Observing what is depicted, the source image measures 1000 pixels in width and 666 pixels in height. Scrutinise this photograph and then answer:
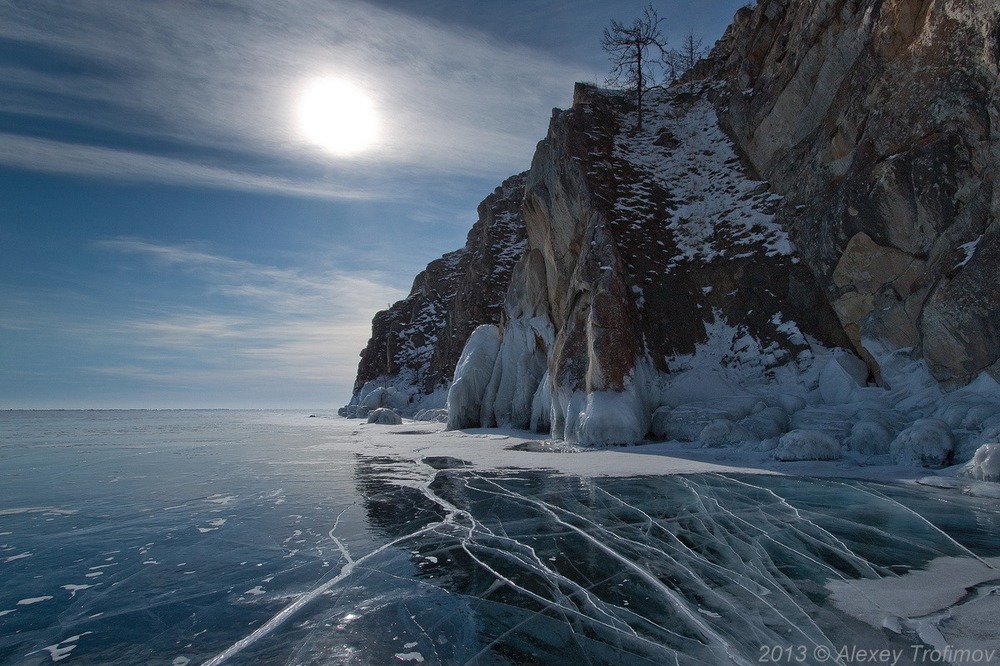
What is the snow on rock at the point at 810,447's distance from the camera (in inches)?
470

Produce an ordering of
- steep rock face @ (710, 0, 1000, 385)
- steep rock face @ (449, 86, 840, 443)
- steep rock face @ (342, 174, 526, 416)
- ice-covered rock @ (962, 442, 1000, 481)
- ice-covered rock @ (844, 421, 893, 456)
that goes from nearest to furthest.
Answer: ice-covered rock @ (962, 442, 1000, 481), ice-covered rock @ (844, 421, 893, 456), steep rock face @ (710, 0, 1000, 385), steep rock face @ (449, 86, 840, 443), steep rock face @ (342, 174, 526, 416)

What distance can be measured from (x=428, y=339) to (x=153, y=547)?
227 ft

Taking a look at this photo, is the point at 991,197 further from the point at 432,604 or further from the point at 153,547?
the point at 153,547

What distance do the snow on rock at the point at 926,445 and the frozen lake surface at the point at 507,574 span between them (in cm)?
151

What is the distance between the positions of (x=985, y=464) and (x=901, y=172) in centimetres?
912

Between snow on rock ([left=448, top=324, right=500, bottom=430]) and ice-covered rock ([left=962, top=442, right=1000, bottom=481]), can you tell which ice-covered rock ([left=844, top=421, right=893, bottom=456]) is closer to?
ice-covered rock ([left=962, top=442, right=1000, bottom=481])

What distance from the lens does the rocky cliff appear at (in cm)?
1266

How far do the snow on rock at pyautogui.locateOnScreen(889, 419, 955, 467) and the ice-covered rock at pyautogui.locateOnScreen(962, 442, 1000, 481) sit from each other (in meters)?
1.18

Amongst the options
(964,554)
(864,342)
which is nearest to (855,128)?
(864,342)

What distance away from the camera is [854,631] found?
376cm

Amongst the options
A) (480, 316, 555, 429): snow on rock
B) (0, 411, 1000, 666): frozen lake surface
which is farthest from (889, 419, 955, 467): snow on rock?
(480, 316, 555, 429): snow on rock

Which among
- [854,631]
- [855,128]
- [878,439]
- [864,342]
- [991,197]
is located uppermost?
[855,128]

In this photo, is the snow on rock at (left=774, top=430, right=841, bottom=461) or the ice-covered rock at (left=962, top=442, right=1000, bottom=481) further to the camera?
the snow on rock at (left=774, top=430, right=841, bottom=461)

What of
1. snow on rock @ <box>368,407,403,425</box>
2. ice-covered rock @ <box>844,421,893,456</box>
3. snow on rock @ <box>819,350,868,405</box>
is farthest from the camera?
snow on rock @ <box>368,407,403,425</box>
